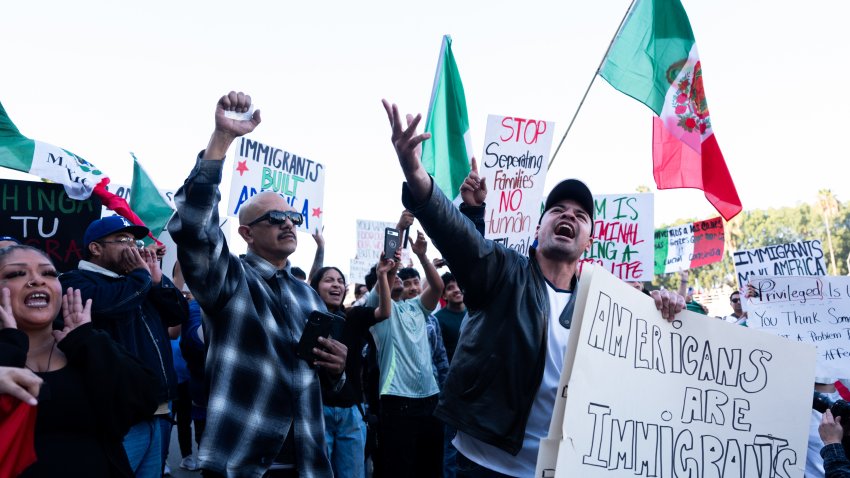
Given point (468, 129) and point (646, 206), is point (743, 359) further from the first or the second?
point (646, 206)

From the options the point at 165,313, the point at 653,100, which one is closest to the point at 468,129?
the point at 653,100

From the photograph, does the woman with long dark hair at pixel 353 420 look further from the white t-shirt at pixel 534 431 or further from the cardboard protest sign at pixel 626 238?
the cardboard protest sign at pixel 626 238

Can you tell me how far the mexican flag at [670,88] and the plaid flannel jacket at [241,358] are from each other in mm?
4373

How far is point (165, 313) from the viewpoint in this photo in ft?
15.4

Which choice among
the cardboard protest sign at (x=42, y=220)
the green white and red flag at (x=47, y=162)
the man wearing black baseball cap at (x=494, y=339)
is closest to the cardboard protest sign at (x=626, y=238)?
the green white and red flag at (x=47, y=162)

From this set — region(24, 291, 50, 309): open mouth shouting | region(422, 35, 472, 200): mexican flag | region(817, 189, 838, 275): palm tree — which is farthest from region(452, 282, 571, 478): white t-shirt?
region(817, 189, 838, 275): palm tree

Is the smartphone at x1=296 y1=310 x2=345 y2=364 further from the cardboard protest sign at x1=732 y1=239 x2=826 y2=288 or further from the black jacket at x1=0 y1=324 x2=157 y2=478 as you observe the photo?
the cardboard protest sign at x1=732 y1=239 x2=826 y2=288

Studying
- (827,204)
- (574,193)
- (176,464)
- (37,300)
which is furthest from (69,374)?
(827,204)

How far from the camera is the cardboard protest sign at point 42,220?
512 centimetres

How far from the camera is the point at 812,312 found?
226 inches

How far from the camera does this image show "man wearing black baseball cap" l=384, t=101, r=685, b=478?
2.69 metres

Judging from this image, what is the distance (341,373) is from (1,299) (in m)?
1.41

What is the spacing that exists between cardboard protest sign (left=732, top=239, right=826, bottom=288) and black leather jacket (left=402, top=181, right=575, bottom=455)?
540 cm

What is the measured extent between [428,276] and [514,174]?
55.7 inches
